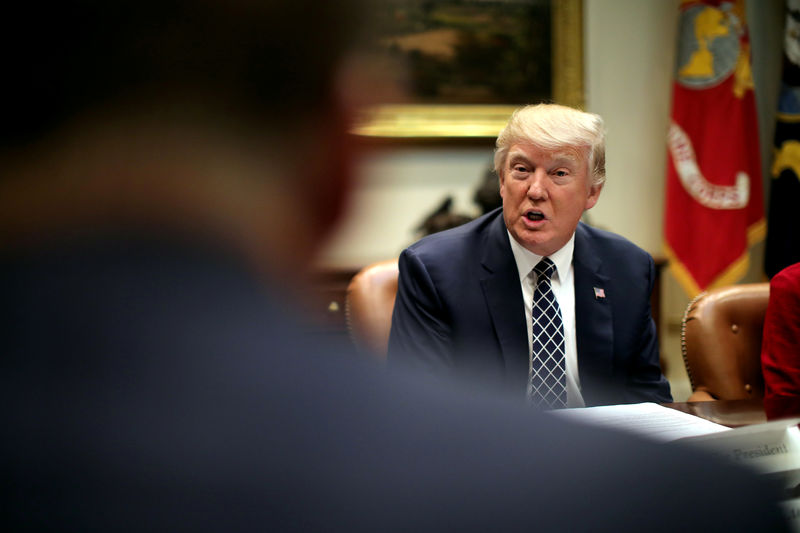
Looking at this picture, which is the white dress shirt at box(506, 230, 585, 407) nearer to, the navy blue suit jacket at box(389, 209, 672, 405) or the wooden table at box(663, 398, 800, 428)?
the navy blue suit jacket at box(389, 209, 672, 405)

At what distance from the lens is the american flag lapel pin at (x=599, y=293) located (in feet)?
6.09

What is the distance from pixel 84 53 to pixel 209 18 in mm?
54

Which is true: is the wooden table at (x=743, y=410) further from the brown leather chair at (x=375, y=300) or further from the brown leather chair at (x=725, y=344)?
the brown leather chair at (x=375, y=300)

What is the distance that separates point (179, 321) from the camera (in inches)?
12.6

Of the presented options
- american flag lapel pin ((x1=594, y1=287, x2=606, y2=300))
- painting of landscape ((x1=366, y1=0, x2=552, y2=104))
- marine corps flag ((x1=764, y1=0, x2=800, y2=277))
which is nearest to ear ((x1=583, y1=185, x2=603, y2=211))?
american flag lapel pin ((x1=594, y1=287, x2=606, y2=300))

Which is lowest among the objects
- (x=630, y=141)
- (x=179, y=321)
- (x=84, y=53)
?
(x=630, y=141)

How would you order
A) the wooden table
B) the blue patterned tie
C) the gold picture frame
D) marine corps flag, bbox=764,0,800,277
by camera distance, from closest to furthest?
1. the wooden table
2. the blue patterned tie
3. marine corps flag, bbox=764,0,800,277
4. the gold picture frame

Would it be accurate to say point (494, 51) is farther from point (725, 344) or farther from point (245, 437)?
point (245, 437)

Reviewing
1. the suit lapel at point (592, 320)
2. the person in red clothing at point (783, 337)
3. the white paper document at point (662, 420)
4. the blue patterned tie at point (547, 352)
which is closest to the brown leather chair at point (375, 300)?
the blue patterned tie at point (547, 352)

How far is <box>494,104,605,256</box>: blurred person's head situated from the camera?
1.85m

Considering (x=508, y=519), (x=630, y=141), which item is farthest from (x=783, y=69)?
(x=508, y=519)

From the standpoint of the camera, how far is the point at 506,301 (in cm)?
179

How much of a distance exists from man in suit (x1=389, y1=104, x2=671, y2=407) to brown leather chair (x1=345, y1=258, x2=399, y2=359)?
15 cm

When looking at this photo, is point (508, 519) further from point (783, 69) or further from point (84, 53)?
point (783, 69)
